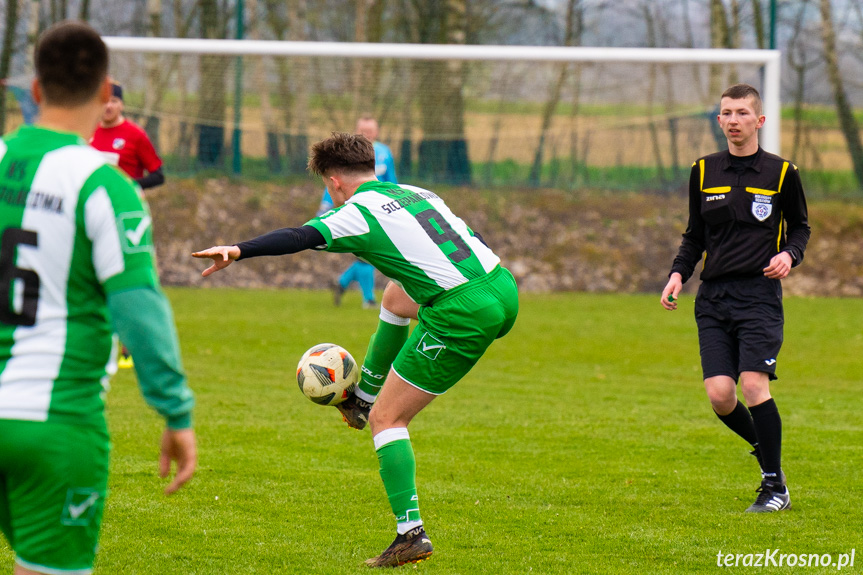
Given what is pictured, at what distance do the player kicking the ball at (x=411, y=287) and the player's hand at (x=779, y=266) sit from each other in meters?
1.48

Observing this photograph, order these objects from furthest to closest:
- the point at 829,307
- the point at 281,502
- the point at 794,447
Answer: the point at 829,307
the point at 794,447
the point at 281,502

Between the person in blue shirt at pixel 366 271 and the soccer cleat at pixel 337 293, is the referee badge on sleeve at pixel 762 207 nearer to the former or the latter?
the person in blue shirt at pixel 366 271

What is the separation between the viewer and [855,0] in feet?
74.6

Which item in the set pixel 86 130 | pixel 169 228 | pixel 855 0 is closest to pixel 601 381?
pixel 86 130

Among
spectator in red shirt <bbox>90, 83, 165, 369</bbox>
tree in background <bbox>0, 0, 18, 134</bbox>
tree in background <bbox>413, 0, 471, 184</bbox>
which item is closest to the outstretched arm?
spectator in red shirt <bbox>90, 83, 165, 369</bbox>

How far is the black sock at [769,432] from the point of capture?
520 cm

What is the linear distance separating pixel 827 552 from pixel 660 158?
47.5ft

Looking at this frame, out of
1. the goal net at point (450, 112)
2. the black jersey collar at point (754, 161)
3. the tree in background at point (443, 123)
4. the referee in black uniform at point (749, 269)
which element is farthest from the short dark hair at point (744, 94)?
the tree in background at point (443, 123)

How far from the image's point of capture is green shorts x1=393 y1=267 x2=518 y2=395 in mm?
4304

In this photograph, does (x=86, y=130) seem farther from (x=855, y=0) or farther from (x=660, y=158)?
(x=855, y=0)

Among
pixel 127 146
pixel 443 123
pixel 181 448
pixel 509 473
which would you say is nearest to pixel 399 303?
pixel 509 473

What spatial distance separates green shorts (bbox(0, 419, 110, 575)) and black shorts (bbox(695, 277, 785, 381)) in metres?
3.55

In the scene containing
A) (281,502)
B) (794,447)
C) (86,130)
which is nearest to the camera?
(86,130)

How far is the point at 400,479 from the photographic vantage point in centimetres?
431
